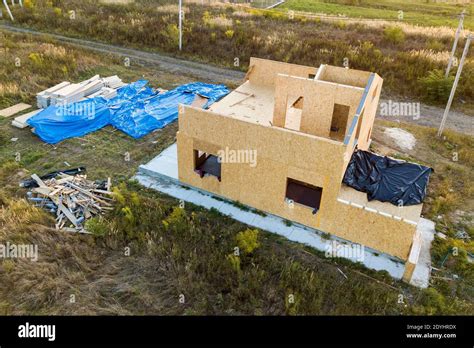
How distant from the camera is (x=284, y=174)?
10.6 meters

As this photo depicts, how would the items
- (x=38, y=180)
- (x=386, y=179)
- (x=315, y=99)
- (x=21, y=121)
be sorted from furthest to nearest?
(x=21, y=121) < (x=38, y=180) < (x=315, y=99) < (x=386, y=179)

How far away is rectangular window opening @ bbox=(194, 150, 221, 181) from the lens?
489 inches

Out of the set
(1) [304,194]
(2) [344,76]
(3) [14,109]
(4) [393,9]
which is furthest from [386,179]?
(4) [393,9]

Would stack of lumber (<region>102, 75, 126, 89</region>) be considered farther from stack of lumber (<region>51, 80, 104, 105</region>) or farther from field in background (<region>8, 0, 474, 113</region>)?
field in background (<region>8, 0, 474, 113</region>)

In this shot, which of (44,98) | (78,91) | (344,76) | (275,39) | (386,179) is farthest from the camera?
(275,39)

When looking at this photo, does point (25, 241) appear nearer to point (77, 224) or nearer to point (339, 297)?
point (77, 224)

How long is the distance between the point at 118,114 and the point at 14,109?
556 cm

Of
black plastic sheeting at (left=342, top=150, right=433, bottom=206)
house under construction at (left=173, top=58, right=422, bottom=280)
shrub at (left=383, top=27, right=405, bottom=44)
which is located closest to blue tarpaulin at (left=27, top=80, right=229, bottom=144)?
house under construction at (left=173, top=58, right=422, bottom=280)

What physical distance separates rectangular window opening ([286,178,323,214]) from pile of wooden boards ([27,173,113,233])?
19.8 feet

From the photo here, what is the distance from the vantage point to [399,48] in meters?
24.4

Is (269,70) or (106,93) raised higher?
(269,70)

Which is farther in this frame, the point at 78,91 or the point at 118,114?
the point at 78,91

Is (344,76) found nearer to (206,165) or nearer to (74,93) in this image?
(206,165)

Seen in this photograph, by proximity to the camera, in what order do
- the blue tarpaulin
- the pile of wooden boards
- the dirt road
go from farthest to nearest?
the dirt road, the blue tarpaulin, the pile of wooden boards
